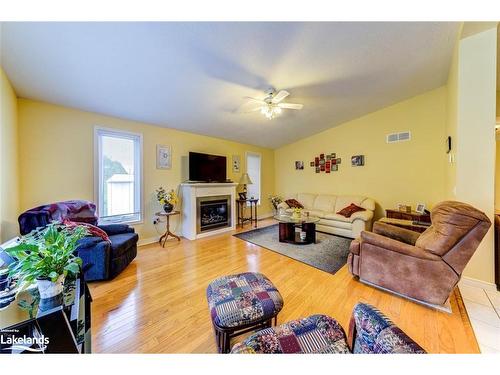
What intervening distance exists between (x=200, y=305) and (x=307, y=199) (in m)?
4.05

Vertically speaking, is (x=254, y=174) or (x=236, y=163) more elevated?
(x=236, y=163)

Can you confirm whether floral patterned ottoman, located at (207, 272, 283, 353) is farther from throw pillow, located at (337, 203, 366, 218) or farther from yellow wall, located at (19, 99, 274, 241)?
throw pillow, located at (337, 203, 366, 218)

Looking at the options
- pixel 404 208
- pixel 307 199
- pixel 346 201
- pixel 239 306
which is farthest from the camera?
pixel 307 199

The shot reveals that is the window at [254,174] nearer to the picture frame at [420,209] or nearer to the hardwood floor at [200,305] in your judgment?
the hardwood floor at [200,305]

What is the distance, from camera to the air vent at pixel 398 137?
12.9ft

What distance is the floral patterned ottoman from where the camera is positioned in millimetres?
1173

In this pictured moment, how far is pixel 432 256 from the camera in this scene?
5.70 feet

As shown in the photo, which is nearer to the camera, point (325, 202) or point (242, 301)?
point (242, 301)

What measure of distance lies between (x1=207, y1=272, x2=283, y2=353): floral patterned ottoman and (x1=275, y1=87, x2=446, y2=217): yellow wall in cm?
405

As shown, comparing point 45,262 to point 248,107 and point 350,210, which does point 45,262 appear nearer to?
point 248,107

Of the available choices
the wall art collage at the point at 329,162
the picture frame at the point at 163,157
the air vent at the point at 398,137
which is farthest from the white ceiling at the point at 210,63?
the wall art collage at the point at 329,162

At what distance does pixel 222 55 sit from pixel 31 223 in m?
2.82

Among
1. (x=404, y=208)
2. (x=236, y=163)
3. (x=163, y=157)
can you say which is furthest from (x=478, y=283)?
(x=163, y=157)

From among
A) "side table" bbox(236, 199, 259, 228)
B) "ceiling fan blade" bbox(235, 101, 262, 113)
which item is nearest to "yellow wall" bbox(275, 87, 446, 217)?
"side table" bbox(236, 199, 259, 228)
